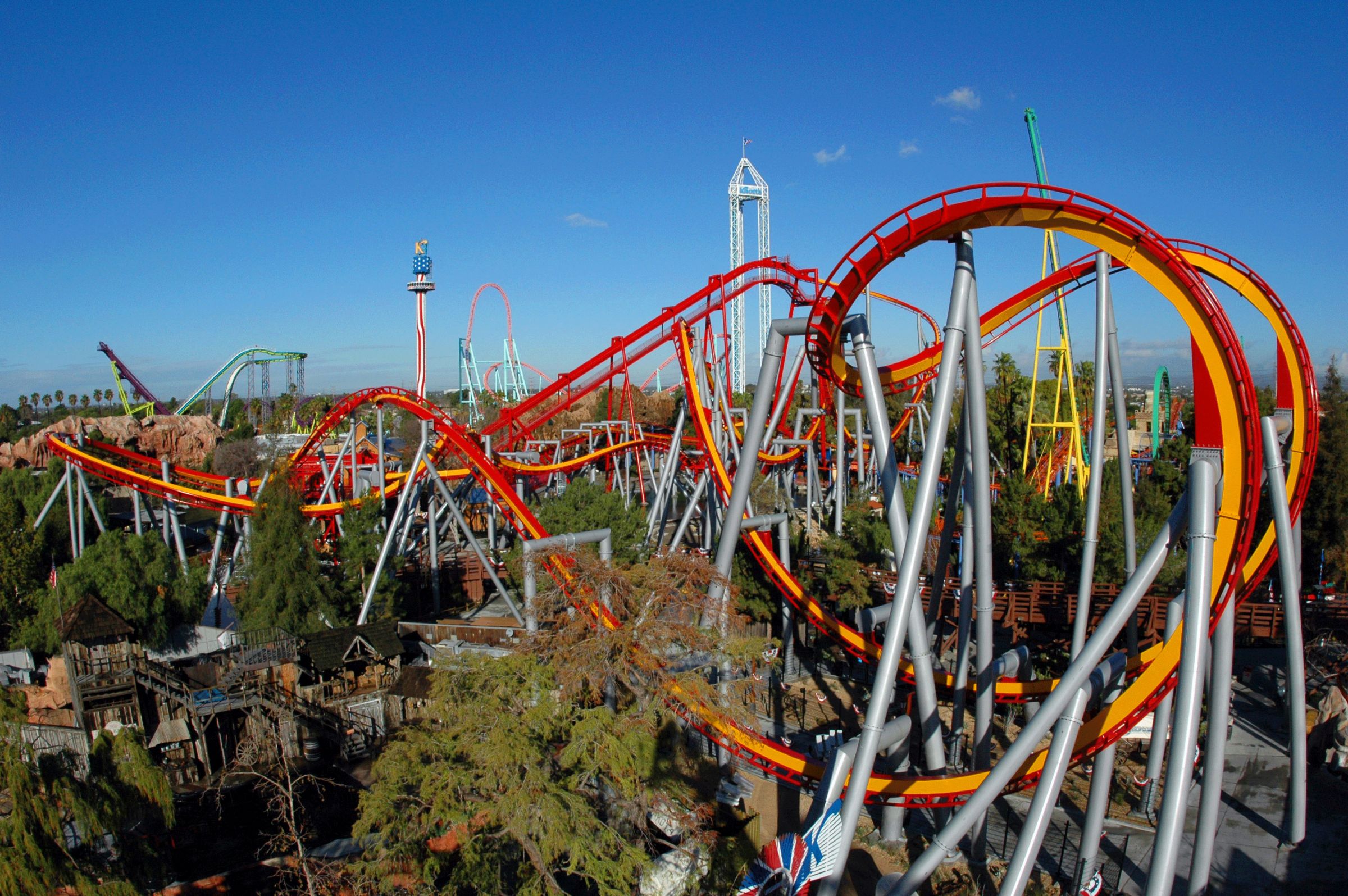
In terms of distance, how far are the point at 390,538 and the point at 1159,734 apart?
50.3 feet

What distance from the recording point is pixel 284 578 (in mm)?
17875

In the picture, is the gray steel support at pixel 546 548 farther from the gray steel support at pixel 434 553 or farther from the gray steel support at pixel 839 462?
the gray steel support at pixel 839 462

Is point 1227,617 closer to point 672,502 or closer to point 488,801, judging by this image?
point 488,801

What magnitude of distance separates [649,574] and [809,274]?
11.6m

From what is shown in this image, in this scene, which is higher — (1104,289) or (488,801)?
(1104,289)

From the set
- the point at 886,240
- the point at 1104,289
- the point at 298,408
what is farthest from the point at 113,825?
the point at 298,408

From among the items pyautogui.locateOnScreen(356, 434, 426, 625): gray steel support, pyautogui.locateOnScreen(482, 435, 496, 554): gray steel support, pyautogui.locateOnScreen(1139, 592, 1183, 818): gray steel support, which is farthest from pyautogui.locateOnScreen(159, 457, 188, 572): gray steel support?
pyautogui.locateOnScreen(1139, 592, 1183, 818): gray steel support

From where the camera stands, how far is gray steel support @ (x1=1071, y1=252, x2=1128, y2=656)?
10.2 m

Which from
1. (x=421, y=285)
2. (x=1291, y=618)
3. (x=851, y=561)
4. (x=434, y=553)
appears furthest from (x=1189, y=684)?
(x=421, y=285)

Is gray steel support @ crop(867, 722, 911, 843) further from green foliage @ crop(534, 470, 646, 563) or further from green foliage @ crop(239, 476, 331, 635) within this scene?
green foliage @ crop(239, 476, 331, 635)

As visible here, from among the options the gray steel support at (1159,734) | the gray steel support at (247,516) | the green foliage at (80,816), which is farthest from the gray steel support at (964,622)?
the gray steel support at (247,516)

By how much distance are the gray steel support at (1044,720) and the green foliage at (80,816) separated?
274 inches

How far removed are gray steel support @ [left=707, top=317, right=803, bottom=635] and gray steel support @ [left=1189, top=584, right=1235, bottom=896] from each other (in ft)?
18.2

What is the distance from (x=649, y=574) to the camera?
10.8 meters
